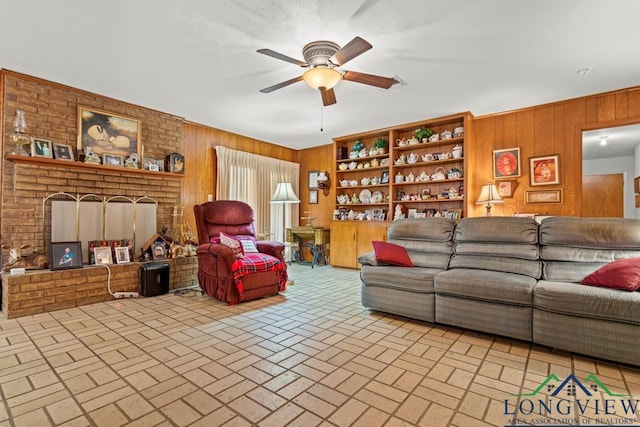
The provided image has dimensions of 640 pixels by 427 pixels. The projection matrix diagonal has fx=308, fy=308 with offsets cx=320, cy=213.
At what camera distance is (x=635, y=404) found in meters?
1.67

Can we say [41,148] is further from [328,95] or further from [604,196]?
[604,196]

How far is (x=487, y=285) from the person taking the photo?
257cm

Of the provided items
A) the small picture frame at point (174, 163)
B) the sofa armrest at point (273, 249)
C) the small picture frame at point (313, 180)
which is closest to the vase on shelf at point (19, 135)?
the small picture frame at point (174, 163)

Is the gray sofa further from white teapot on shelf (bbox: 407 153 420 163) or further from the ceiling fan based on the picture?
white teapot on shelf (bbox: 407 153 420 163)

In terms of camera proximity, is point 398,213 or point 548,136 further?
point 398,213

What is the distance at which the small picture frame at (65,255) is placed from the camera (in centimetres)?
342

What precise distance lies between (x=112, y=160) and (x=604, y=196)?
7.00m

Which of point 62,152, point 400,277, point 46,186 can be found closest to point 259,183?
point 62,152

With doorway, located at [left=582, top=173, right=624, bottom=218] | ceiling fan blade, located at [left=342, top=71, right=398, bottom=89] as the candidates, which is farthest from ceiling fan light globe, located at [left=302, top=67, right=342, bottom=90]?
doorway, located at [left=582, top=173, right=624, bottom=218]

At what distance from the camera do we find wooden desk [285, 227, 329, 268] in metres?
6.15

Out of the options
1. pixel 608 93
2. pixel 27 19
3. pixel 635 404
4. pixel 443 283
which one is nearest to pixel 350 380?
pixel 443 283

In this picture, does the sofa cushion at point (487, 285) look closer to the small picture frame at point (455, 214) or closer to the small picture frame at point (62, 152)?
the small picture frame at point (455, 214)

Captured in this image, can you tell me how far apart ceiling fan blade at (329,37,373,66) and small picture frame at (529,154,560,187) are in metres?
3.32

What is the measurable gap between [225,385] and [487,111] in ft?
15.7
